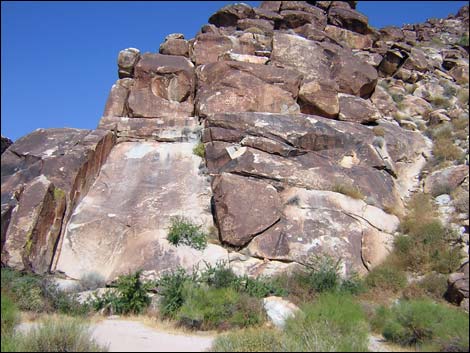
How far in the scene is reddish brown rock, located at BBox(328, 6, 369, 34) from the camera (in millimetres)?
24844

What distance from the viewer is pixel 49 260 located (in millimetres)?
10656

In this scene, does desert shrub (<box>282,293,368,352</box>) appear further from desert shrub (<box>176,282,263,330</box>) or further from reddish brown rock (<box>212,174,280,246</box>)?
reddish brown rock (<box>212,174,280,246</box>)

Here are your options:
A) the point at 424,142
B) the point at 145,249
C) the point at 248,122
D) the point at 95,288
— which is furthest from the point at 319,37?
the point at 95,288

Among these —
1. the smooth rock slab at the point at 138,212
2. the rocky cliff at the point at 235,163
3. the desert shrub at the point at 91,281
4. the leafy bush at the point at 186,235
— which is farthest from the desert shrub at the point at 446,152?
the desert shrub at the point at 91,281

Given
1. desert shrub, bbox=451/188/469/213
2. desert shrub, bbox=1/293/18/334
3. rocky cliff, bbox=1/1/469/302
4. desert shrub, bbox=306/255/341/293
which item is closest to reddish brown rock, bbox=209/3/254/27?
rocky cliff, bbox=1/1/469/302

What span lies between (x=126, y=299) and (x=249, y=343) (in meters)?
3.72

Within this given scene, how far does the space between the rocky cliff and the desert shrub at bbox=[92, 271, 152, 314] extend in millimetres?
1022

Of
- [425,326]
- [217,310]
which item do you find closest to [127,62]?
[217,310]

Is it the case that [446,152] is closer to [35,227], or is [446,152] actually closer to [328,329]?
[328,329]

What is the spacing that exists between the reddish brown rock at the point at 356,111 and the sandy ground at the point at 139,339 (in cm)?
1088

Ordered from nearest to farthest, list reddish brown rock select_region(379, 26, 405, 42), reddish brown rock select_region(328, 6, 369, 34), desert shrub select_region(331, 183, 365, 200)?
desert shrub select_region(331, 183, 365, 200), reddish brown rock select_region(328, 6, 369, 34), reddish brown rock select_region(379, 26, 405, 42)

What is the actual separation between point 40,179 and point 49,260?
6.86ft

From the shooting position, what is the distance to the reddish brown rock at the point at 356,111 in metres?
16.5

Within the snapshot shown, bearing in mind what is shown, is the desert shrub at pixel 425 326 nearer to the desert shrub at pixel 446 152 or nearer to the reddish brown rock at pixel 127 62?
the desert shrub at pixel 446 152
